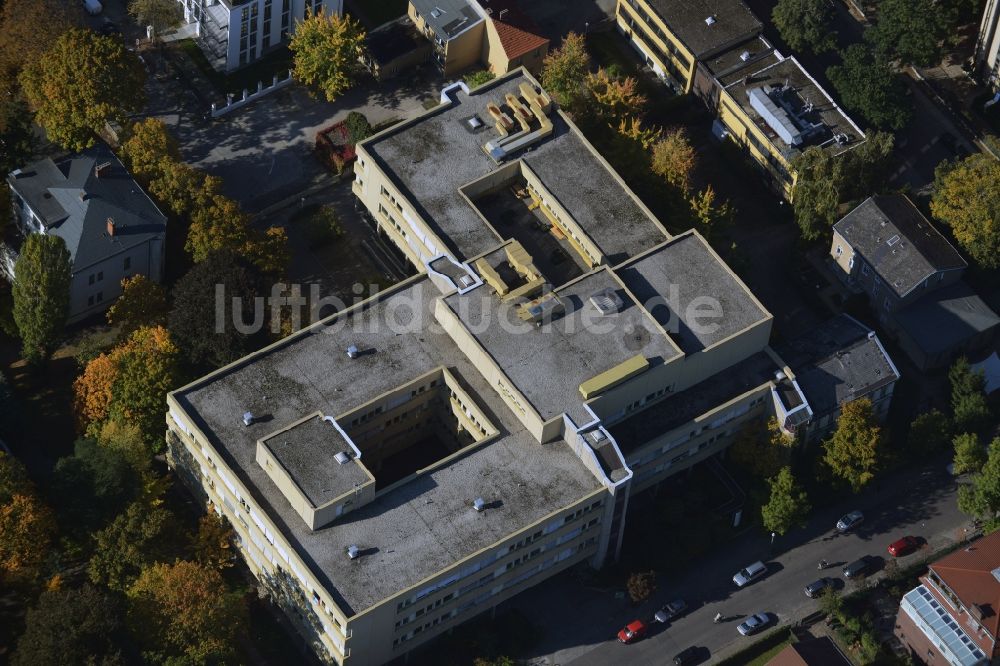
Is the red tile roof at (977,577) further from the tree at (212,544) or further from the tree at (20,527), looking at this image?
the tree at (20,527)

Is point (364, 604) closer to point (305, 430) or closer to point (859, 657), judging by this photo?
point (305, 430)

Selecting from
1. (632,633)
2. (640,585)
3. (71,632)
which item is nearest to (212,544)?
(71,632)

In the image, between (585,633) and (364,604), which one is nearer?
(364,604)

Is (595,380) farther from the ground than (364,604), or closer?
farther from the ground

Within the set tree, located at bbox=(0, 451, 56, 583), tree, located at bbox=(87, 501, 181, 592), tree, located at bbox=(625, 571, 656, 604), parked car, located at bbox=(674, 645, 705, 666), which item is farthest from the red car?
tree, located at bbox=(0, 451, 56, 583)

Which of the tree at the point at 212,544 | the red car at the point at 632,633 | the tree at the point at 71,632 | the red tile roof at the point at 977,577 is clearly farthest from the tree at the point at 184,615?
the red tile roof at the point at 977,577

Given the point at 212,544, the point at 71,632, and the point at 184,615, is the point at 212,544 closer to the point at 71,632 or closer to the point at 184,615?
the point at 184,615

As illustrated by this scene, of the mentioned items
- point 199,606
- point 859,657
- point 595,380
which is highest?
point 595,380

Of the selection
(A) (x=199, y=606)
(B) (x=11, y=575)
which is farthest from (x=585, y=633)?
(B) (x=11, y=575)
